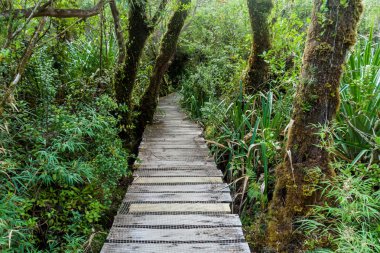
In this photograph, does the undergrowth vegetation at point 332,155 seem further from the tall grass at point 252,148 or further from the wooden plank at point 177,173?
the wooden plank at point 177,173

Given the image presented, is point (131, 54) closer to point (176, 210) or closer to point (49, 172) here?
point (49, 172)

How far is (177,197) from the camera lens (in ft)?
9.53

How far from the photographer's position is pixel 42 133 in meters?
2.74

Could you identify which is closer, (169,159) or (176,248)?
(176,248)

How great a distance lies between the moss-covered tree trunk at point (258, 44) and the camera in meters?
4.45

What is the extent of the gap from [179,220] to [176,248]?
0.36 metres

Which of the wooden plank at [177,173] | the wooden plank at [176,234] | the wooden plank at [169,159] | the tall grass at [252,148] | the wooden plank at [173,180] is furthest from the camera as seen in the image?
the wooden plank at [169,159]

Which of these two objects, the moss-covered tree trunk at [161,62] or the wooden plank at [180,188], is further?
the moss-covered tree trunk at [161,62]

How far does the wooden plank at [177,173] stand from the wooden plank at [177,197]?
0.47 metres

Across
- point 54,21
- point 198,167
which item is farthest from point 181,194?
point 54,21

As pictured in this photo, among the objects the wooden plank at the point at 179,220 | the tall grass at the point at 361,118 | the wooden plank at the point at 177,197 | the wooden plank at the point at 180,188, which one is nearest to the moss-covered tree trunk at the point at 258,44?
the tall grass at the point at 361,118

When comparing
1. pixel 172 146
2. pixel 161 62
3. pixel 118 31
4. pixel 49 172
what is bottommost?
pixel 172 146

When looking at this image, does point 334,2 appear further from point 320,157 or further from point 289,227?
point 289,227

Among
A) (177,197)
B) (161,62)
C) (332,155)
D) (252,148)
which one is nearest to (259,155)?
(252,148)
